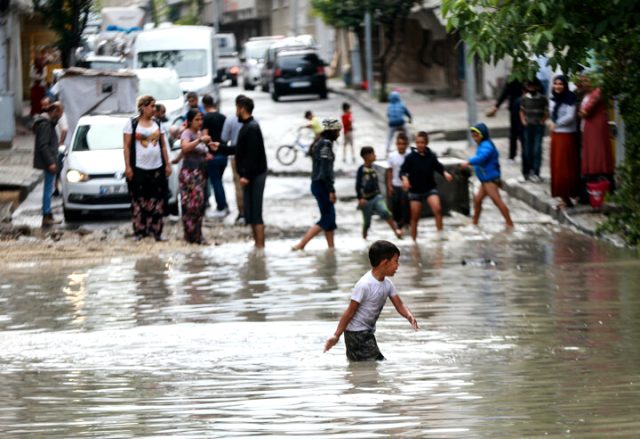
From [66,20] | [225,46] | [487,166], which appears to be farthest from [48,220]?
[225,46]

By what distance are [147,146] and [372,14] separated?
31429 mm

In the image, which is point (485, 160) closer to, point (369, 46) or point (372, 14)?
point (369, 46)

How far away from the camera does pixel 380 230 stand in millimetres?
20281

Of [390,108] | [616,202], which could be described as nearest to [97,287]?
[616,202]

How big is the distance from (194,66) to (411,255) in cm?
2478

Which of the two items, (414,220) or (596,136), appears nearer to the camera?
(414,220)

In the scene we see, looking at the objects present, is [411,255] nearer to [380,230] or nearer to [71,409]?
[380,230]

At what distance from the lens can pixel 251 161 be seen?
57.0ft

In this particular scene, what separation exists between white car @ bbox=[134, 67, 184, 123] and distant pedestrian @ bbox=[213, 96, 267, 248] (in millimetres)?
14374

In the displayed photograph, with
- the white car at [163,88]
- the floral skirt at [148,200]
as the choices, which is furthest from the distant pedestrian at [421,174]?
the white car at [163,88]

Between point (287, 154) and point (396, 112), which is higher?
point (396, 112)

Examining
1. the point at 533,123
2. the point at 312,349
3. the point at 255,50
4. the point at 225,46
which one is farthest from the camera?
the point at 225,46

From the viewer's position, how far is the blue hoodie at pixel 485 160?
19.4 meters

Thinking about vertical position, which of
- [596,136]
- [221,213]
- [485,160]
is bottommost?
[221,213]
